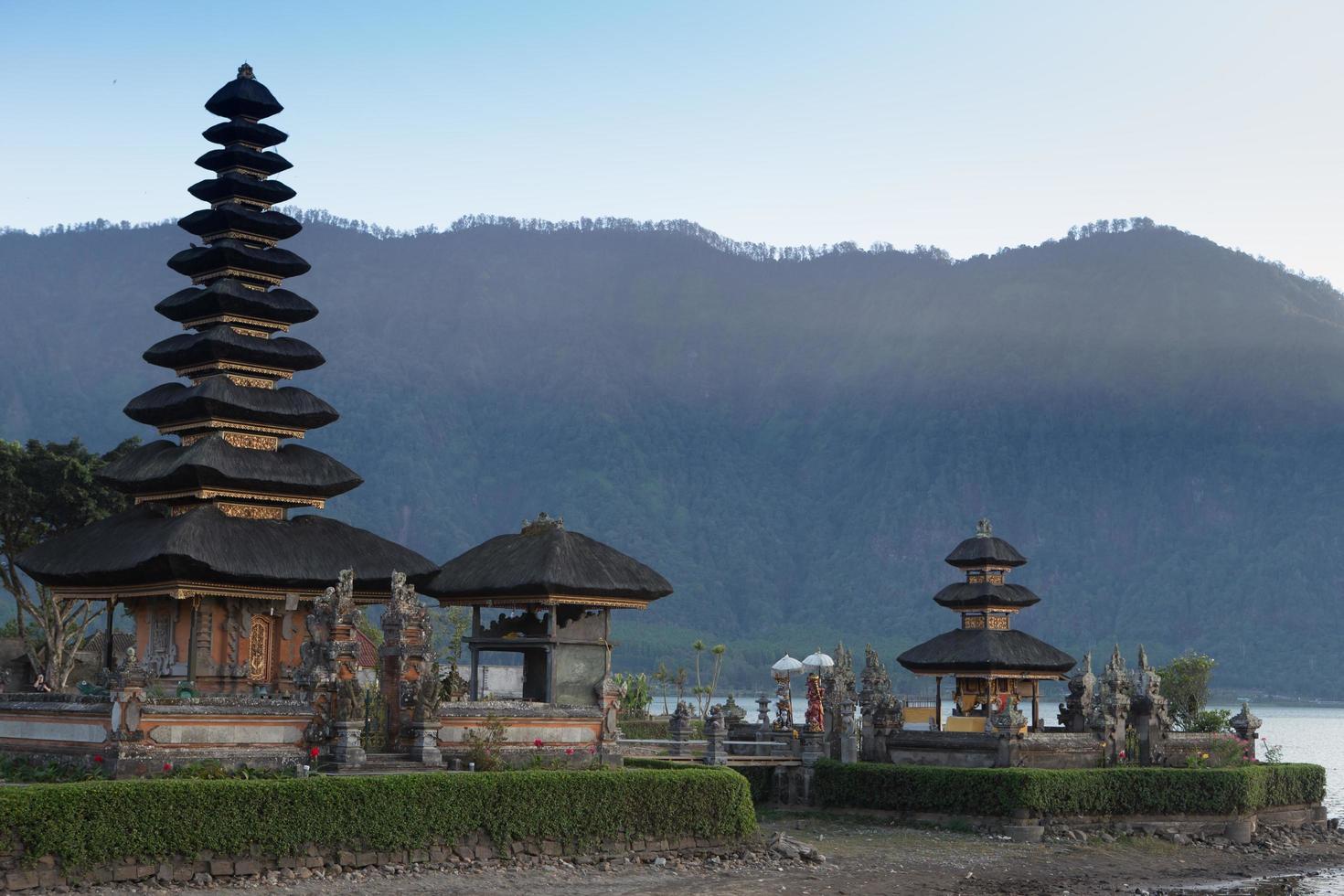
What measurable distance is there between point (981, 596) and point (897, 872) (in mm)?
17687

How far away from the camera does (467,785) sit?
1122 inches

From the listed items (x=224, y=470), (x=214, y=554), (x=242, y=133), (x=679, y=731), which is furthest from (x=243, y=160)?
(x=679, y=731)

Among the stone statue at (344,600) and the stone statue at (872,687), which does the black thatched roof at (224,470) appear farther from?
the stone statue at (872,687)

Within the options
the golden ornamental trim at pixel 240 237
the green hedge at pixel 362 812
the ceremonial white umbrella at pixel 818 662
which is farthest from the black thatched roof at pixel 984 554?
the golden ornamental trim at pixel 240 237

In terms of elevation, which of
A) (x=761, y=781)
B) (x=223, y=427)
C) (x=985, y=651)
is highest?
(x=223, y=427)

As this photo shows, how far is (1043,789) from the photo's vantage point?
38562 mm

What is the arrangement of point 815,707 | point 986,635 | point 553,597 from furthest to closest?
point 986,635 < point 815,707 < point 553,597

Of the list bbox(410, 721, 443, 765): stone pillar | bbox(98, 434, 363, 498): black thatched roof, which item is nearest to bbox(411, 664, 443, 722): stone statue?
bbox(410, 721, 443, 765): stone pillar

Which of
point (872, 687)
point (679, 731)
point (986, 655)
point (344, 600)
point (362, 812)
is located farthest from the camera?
point (986, 655)

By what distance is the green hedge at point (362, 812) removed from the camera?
2347cm

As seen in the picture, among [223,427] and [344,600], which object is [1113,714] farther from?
[223,427]

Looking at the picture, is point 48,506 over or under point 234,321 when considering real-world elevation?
under

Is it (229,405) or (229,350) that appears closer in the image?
(229,405)

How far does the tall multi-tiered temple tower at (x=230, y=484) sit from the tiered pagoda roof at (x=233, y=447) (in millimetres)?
47
